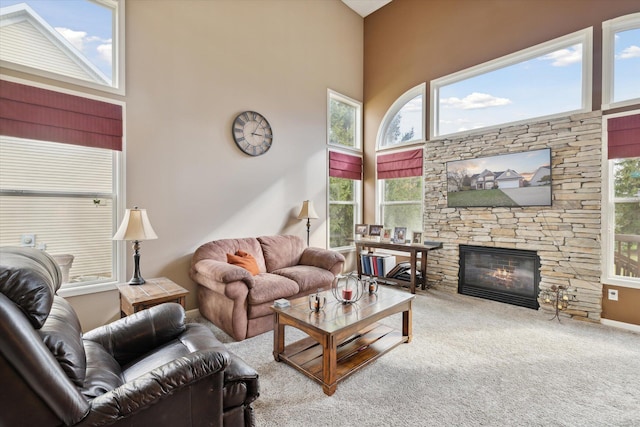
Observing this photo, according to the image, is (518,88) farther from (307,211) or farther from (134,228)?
(134,228)

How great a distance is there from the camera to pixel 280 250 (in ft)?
13.0

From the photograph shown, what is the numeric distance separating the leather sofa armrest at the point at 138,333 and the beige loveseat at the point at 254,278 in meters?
0.88

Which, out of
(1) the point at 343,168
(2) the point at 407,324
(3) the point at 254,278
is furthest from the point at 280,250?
(1) the point at 343,168

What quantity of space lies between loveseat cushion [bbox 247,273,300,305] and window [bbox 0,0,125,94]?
2387mm

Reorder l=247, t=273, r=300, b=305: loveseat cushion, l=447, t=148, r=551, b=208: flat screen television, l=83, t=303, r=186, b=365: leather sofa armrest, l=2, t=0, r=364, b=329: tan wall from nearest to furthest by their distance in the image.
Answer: l=83, t=303, r=186, b=365: leather sofa armrest → l=247, t=273, r=300, b=305: loveseat cushion → l=2, t=0, r=364, b=329: tan wall → l=447, t=148, r=551, b=208: flat screen television

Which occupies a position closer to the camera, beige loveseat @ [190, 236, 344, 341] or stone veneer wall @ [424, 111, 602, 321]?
beige loveseat @ [190, 236, 344, 341]

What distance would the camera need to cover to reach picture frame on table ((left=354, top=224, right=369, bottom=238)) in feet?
16.7

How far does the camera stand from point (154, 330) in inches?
68.9

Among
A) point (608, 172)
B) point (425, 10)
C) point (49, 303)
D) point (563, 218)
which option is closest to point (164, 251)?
point (49, 303)

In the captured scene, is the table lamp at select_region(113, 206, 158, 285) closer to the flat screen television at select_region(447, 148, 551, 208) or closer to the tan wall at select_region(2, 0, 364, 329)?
the tan wall at select_region(2, 0, 364, 329)

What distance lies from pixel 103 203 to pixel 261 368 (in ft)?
7.39

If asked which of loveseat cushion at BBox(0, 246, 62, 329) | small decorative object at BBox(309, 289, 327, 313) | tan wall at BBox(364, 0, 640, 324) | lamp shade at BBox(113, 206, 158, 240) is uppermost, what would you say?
tan wall at BBox(364, 0, 640, 324)

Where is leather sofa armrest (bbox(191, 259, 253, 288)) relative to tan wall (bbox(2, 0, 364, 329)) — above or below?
below

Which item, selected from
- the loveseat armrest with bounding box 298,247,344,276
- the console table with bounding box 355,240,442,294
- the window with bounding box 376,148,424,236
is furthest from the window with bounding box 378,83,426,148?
the loveseat armrest with bounding box 298,247,344,276
